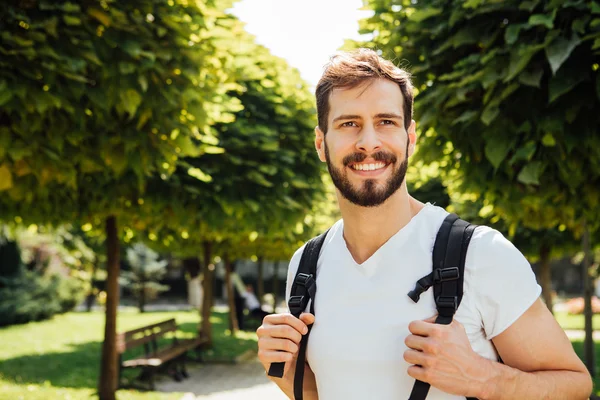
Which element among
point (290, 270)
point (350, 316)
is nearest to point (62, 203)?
point (290, 270)

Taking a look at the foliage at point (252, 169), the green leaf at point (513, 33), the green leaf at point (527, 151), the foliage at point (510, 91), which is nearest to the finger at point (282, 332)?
the foliage at point (510, 91)

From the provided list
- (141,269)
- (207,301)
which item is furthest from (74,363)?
(141,269)

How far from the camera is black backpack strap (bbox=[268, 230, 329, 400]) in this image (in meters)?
2.24

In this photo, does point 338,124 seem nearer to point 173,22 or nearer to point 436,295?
point 436,295

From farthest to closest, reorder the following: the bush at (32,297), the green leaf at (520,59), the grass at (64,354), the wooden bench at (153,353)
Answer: the bush at (32,297) → the wooden bench at (153,353) → the grass at (64,354) → the green leaf at (520,59)

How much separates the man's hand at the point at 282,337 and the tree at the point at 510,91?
288 cm

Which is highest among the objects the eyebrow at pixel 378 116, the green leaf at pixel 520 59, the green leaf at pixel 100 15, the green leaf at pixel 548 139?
the green leaf at pixel 100 15

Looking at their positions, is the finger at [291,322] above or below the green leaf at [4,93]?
below

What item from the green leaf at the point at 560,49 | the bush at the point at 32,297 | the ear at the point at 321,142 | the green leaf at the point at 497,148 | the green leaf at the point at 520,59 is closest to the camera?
the ear at the point at 321,142

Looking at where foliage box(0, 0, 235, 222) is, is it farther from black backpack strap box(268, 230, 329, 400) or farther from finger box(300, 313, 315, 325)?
finger box(300, 313, 315, 325)

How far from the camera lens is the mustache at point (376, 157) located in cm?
216

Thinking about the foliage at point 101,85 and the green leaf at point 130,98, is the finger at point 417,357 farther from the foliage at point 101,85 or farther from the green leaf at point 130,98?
the green leaf at point 130,98

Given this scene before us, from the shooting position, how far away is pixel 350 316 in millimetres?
2141

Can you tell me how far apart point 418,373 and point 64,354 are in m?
15.1
